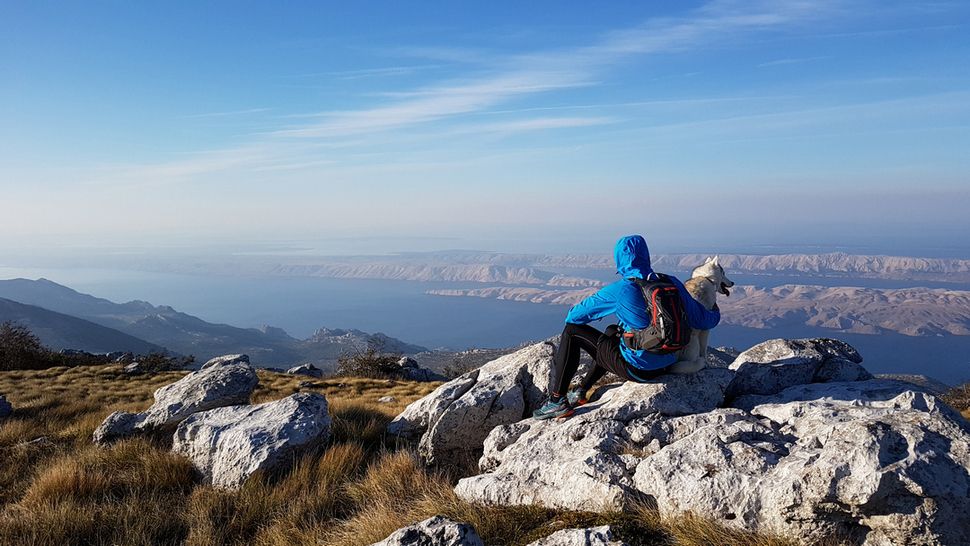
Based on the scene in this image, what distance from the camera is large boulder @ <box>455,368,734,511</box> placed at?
177 inches

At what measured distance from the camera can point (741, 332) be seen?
183m

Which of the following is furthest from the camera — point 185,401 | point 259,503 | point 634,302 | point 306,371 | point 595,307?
point 306,371

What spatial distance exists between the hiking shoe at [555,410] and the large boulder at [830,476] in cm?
189

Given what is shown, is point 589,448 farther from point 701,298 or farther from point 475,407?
point 701,298

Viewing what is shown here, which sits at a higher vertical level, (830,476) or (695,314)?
(695,314)

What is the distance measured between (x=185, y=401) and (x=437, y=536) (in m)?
7.11

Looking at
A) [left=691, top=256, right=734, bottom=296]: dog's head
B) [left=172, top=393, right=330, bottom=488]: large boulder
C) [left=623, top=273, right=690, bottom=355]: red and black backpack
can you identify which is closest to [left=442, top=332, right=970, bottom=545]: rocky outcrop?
[left=623, top=273, right=690, bottom=355]: red and black backpack

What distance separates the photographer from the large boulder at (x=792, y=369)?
21.8 feet

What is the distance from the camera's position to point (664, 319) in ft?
18.2

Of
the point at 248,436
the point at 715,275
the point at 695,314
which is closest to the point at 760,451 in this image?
the point at 695,314

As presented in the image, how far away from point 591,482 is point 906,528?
2250 millimetres

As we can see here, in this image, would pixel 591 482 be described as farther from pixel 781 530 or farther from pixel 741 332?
pixel 741 332

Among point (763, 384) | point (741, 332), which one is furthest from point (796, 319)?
point (763, 384)

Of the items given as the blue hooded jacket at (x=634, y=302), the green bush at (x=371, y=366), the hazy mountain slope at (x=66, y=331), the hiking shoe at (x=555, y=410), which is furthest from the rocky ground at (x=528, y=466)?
the hazy mountain slope at (x=66, y=331)
